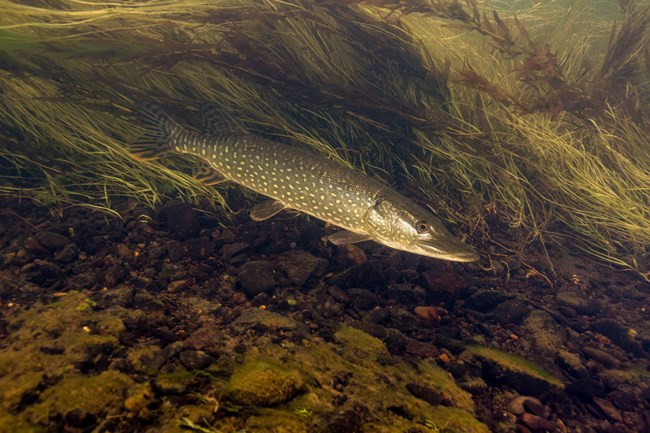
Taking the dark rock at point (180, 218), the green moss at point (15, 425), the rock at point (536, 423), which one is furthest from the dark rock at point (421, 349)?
the dark rock at point (180, 218)

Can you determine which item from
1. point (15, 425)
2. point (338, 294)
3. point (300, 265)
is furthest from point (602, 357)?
point (15, 425)

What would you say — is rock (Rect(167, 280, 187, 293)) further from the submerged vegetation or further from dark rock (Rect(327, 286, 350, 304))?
the submerged vegetation

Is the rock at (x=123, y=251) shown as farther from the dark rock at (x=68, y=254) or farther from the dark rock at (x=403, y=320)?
the dark rock at (x=403, y=320)

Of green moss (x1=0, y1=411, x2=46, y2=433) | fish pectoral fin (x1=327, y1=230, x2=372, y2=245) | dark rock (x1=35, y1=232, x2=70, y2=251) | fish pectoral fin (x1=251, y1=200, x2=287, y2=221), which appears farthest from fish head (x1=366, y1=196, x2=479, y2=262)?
dark rock (x1=35, y1=232, x2=70, y2=251)

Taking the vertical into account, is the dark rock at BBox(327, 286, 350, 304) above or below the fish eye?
below

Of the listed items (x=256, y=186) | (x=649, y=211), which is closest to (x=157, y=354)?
(x=256, y=186)

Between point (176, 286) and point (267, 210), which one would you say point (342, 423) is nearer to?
point (176, 286)

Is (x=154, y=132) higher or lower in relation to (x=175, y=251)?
higher
